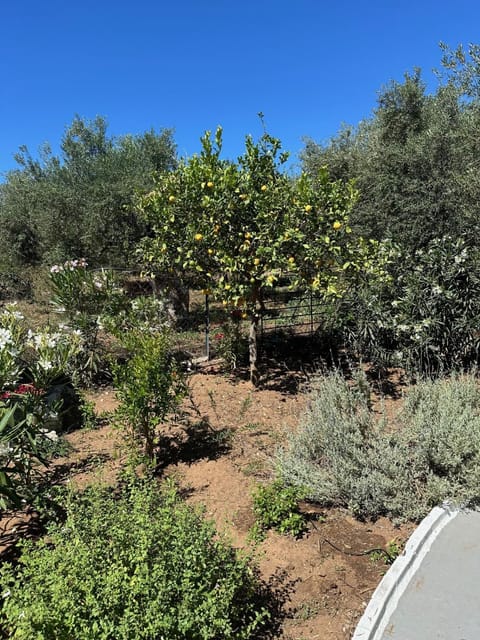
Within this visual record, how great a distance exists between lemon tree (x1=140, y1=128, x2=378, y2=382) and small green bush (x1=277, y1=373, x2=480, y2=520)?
1.91 meters

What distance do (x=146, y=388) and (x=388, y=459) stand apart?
2070mm

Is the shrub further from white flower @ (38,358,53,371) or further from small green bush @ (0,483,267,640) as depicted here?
small green bush @ (0,483,267,640)

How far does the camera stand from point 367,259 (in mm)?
5941

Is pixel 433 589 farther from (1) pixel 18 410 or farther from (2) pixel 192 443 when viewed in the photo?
(1) pixel 18 410

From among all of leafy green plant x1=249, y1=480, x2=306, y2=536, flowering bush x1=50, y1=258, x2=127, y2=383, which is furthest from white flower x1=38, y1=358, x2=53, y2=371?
flowering bush x1=50, y1=258, x2=127, y2=383

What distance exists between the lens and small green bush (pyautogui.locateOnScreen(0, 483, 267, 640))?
6.47ft

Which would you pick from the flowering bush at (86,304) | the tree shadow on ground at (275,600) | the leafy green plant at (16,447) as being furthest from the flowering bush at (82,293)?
the tree shadow on ground at (275,600)

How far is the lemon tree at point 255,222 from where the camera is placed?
5.59 metres

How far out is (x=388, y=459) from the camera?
3.65 metres

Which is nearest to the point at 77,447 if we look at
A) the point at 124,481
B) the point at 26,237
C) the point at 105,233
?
the point at 124,481

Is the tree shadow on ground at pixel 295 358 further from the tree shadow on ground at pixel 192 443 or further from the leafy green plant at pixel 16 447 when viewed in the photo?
the leafy green plant at pixel 16 447

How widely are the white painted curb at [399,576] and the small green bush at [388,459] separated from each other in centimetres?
18

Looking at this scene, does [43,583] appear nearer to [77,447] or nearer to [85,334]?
[77,447]

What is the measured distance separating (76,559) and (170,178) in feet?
16.6
